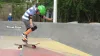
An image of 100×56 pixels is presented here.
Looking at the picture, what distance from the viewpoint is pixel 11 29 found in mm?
13094

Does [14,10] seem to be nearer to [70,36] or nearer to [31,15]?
[70,36]

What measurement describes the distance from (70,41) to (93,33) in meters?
0.89

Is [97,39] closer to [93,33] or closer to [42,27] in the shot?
[93,33]

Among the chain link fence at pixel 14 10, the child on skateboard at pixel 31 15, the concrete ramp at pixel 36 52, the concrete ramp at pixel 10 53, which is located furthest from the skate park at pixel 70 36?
the chain link fence at pixel 14 10

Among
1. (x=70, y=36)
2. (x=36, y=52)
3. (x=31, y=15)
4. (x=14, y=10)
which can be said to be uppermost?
(x=31, y=15)

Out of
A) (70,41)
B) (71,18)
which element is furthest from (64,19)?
(70,41)

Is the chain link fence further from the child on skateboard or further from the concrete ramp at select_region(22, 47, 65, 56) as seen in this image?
the concrete ramp at select_region(22, 47, 65, 56)

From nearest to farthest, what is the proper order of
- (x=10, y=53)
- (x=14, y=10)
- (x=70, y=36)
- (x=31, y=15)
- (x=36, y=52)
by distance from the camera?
(x=10, y=53) < (x=36, y=52) < (x=31, y=15) < (x=70, y=36) < (x=14, y=10)

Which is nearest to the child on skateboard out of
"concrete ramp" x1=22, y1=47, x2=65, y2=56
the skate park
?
the skate park

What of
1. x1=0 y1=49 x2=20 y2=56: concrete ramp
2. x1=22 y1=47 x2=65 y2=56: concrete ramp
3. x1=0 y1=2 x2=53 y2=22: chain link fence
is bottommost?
x1=0 y1=2 x2=53 y2=22: chain link fence

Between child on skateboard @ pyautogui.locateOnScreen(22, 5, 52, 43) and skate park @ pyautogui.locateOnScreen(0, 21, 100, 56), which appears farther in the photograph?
skate park @ pyautogui.locateOnScreen(0, 21, 100, 56)

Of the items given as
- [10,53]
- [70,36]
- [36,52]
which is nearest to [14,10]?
[70,36]

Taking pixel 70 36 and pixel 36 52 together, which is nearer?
pixel 36 52

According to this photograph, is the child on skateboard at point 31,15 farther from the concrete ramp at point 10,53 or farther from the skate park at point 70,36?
the concrete ramp at point 10,53
